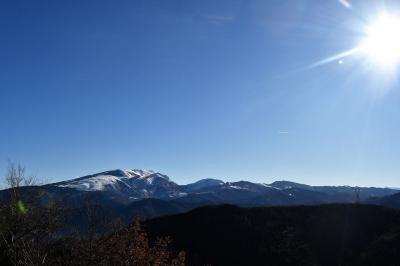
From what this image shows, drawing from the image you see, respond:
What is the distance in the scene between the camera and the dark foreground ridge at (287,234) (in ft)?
268

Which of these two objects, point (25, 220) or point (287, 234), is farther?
point (287, 234)

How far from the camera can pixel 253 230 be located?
313 ft

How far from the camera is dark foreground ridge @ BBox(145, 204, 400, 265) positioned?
81.6 m

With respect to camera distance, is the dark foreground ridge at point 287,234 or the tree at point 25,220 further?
the dark foreground ridge at point 287,234

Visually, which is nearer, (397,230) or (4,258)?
(4,258)

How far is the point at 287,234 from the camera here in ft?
305

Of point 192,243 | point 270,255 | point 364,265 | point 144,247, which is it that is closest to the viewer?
point 144,247

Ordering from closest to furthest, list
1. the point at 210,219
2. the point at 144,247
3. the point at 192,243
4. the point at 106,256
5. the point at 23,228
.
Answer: the point at 106,256 < the point at 144,247 < the point at 23,228 < the point at 192,243 < the point at 210,219

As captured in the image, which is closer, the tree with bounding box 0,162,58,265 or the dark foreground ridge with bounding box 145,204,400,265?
the tree with bounding box 0,162,58,265

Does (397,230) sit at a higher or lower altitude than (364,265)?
higher

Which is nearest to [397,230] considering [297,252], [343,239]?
[343,239]

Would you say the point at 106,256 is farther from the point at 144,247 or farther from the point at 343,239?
the point at 343,239

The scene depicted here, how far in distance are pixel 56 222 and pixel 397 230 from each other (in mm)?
70203

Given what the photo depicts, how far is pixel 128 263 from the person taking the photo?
90.1ft
